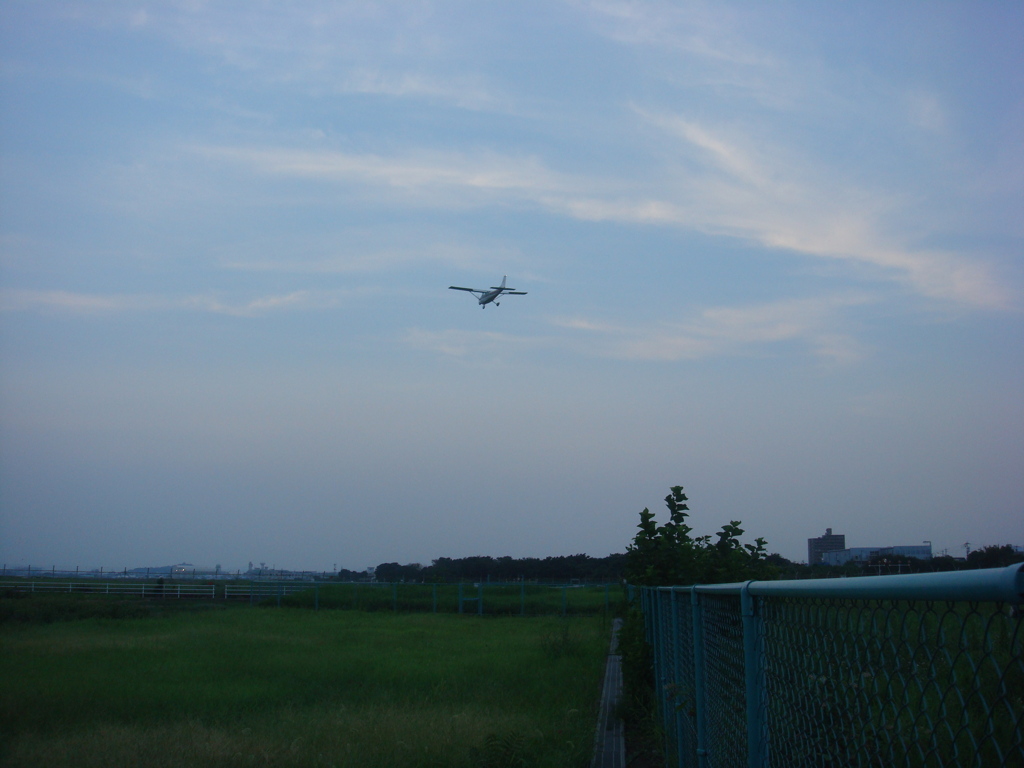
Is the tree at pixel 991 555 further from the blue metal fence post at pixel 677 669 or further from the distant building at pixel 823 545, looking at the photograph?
the distant building at pixel 823 545

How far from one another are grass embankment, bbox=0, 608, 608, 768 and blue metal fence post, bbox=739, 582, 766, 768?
Answer: 5.25 meters

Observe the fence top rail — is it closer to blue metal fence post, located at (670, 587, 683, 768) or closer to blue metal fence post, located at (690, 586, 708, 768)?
blue metal fence post, located at (690, 586, 708, 768)

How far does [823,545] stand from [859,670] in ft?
44.4

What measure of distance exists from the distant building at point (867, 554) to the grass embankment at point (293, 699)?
4019 millimetres

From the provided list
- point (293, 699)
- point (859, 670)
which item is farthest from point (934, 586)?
point (293, 699)

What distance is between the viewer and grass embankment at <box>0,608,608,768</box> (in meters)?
8.46

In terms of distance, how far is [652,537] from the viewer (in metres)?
10.6

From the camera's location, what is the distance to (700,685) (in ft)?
14.9

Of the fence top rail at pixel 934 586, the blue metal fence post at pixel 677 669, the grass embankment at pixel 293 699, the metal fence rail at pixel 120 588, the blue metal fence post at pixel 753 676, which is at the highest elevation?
the fence top rail at pixel 934 586

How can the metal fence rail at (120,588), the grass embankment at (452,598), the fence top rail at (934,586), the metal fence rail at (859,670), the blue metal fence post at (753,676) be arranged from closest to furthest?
the fence top rail at (934,586), the metal fence rail at (859,670), the blue metal fence post at (753,676), the grass embankment at (452,598), the metal fence rail at (120,588)

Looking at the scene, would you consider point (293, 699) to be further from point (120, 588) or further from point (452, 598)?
point (120, 588)

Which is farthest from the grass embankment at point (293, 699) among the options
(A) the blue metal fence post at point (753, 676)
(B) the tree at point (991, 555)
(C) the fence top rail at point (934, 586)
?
(C) the fence top rail at point (934, 586)

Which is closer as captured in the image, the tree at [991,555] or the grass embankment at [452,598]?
the tree at [991,555]

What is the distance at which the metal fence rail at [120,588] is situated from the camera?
4812cm
